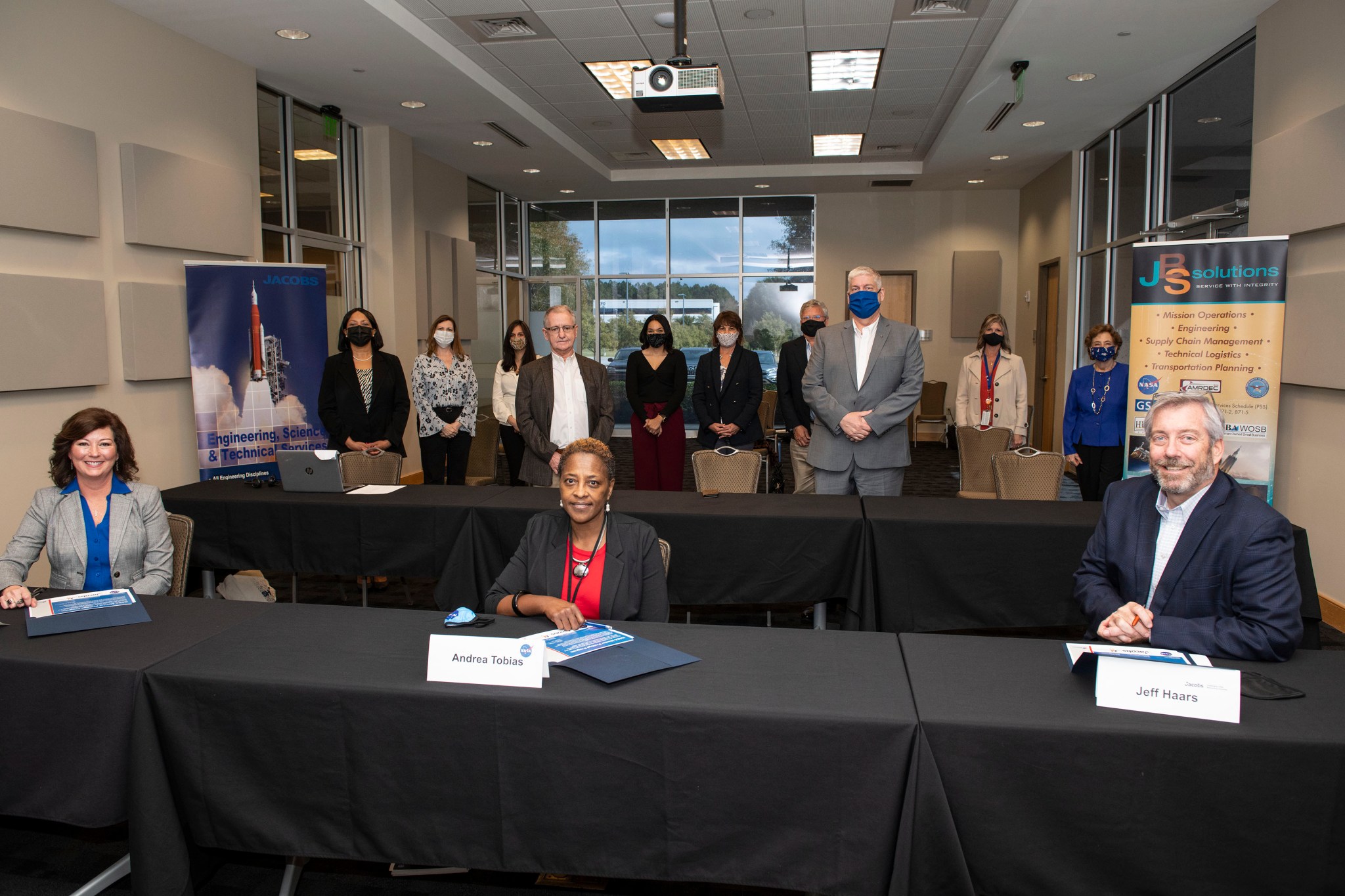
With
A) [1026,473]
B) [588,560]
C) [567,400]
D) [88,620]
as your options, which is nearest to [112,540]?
[88,620]

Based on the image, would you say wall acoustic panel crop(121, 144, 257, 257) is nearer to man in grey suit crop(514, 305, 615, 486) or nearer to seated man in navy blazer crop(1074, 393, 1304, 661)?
man in grey suit crop(514, 305, 615, 486)

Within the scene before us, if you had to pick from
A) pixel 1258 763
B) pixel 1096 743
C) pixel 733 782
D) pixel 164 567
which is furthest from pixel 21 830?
pixel 1258 763

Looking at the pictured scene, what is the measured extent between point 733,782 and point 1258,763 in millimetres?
944

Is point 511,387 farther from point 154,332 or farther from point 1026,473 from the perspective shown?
point 1026,473

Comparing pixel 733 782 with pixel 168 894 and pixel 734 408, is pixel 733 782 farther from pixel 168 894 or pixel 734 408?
pixel 734 408

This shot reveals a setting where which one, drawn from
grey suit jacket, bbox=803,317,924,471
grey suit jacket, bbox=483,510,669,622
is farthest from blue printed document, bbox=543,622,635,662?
grey suit jacket, bbox=803,317,924,471

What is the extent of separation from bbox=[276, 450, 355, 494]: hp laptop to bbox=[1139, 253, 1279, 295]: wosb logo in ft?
15.8

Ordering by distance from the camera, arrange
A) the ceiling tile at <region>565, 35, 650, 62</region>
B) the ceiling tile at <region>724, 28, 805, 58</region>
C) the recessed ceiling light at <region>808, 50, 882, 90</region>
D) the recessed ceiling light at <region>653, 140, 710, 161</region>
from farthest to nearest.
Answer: the recessed ceiling light at <region>653, 140, 710, 161</region>
the recessed ceiling light at <region>808, 50, 882, 90</region>
the ceiling tile at <region>565, 35, 650, 62</region>
the ceiling tile at <region>724, 28, 805, 58</region>

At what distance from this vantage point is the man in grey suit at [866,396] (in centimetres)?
432

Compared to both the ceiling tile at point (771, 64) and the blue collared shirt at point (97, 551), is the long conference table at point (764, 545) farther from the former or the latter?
the ceiling tile at point (771, 64)

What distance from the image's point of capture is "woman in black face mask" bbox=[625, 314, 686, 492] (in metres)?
5.65

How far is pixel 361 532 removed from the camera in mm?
3967

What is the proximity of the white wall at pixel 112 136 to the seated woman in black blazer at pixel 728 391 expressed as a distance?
11.3ft

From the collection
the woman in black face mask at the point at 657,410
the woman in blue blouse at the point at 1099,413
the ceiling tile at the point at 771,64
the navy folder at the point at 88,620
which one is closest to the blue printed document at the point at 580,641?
the navy folder at the point at 88,620
